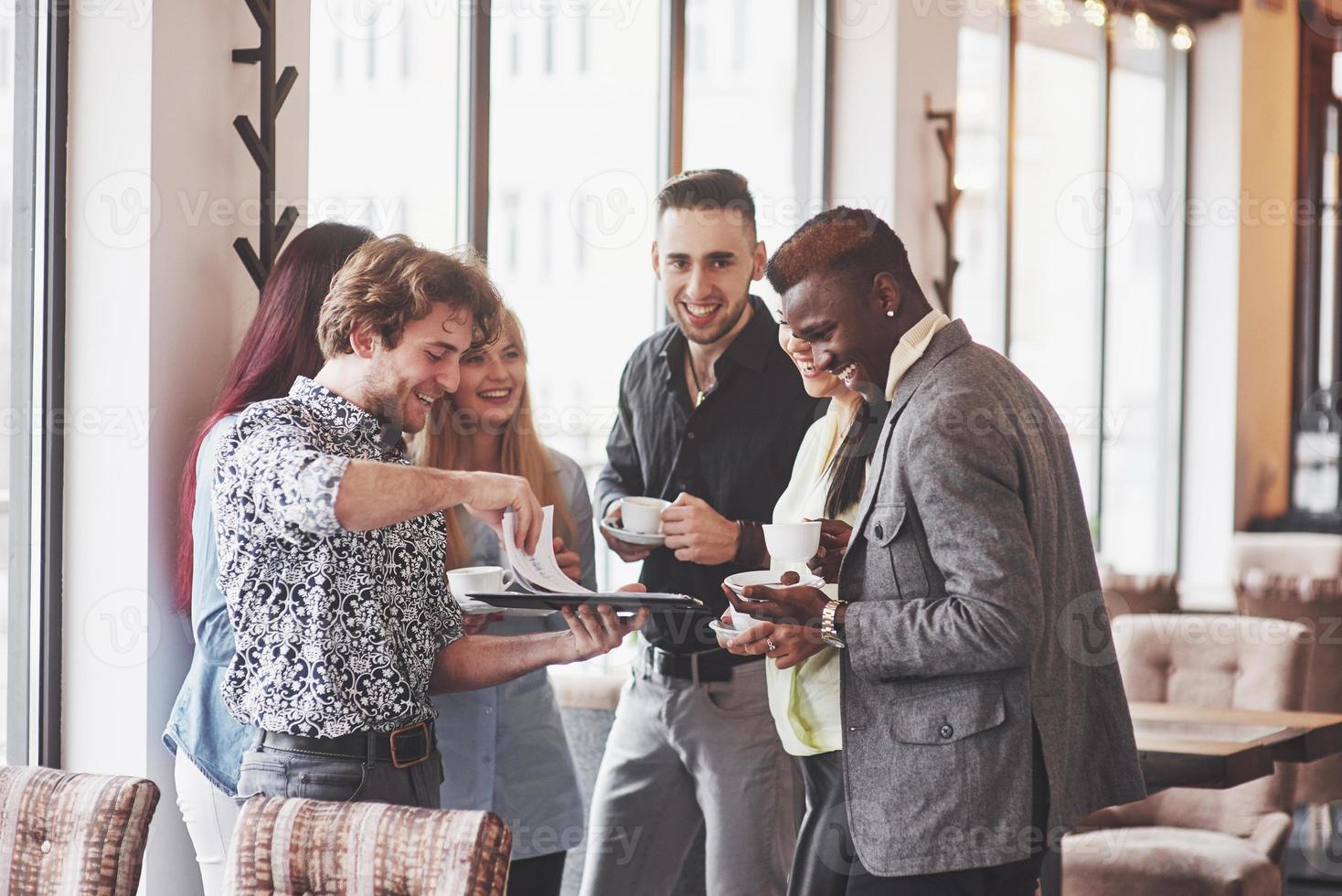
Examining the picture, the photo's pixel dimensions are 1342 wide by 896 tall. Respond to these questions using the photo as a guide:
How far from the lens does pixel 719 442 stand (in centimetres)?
278

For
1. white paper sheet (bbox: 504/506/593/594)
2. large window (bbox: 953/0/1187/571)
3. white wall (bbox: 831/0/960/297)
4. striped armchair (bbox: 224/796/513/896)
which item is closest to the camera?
striped armchair (bbox: 224/796/513/896)

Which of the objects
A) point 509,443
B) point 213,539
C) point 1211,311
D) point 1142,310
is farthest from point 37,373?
point 1211,311

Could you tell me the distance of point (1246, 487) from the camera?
289 inches

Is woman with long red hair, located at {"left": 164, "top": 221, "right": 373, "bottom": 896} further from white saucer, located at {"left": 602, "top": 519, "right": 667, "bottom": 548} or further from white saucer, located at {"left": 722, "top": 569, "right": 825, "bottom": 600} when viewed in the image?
white saucer, located at {"left": 722, "top": 569, "right": 825, "bottom": 600}

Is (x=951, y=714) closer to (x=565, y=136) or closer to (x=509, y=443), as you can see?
(x=509, y=443)

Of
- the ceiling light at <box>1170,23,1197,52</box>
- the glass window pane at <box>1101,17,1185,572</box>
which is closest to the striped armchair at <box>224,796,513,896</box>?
the glass window pane at <box>1101,17,1185,572</box>

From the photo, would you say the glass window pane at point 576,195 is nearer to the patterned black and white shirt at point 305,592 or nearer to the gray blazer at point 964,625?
the patterned black and white shirt at point 305,592

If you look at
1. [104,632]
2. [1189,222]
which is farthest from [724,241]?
[1189,222]

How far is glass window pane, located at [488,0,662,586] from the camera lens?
12.2ft

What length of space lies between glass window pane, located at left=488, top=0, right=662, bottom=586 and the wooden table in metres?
1.50

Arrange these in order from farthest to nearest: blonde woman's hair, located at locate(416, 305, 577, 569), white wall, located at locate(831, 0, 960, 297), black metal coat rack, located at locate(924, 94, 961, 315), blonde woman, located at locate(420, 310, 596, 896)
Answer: black metal coat rack, located at locate(924, 94, 961, 315) → white wall, located at locate(831, 0, 960, 297) → blonde woman's hair, located at locate(416, 305, 577, 569) → blonde woman, located at locate(420, 310, 596, 896)

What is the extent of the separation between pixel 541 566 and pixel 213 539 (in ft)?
1.62

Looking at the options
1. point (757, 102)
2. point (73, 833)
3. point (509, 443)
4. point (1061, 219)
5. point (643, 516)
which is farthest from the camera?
point (1061, 219)

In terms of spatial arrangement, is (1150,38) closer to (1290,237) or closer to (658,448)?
(1290,237)
